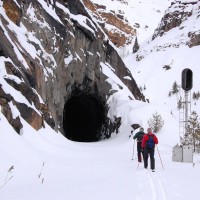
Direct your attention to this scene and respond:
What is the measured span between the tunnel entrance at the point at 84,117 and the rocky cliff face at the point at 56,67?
0.12 meters

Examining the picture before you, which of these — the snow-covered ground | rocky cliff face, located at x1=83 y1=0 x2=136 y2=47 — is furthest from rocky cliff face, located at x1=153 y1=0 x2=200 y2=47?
the snow-covered ground

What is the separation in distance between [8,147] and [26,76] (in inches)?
411

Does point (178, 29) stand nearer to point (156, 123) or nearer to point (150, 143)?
point (156, 123)

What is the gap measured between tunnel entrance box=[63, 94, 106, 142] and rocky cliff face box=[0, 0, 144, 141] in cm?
12

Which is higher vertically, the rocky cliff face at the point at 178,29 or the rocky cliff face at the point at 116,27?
the rocky cliff face at the point at 116,27

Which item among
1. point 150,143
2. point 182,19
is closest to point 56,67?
point 150,143

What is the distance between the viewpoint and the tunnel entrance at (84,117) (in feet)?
135

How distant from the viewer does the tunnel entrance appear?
41188 millimetres

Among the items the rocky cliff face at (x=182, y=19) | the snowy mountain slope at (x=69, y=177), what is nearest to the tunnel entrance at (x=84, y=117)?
the snowy mountain slope at (x=69, y=177)

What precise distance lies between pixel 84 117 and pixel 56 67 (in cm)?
1614

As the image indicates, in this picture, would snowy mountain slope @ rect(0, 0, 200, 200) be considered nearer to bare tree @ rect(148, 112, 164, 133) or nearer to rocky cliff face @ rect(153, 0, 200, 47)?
bare tree @ rect(148, 112, 164, 133)

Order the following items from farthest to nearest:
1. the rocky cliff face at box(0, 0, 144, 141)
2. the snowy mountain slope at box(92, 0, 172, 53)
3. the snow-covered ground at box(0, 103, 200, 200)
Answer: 1. the snowy mountain slope at box(92, 0, 172, 53)
2. the rocky cliff face at box(0, 0, 144, 141)
3. the snow-covered ground at box(0, 103, 200, 200)

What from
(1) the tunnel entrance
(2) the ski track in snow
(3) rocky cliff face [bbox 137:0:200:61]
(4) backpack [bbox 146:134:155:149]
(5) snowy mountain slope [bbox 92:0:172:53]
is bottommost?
(2) the ski track in snow

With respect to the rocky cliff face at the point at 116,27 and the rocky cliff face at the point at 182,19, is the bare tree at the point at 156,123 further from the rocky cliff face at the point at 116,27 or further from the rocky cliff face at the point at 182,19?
the rocky cliff face at the point at 116,27
